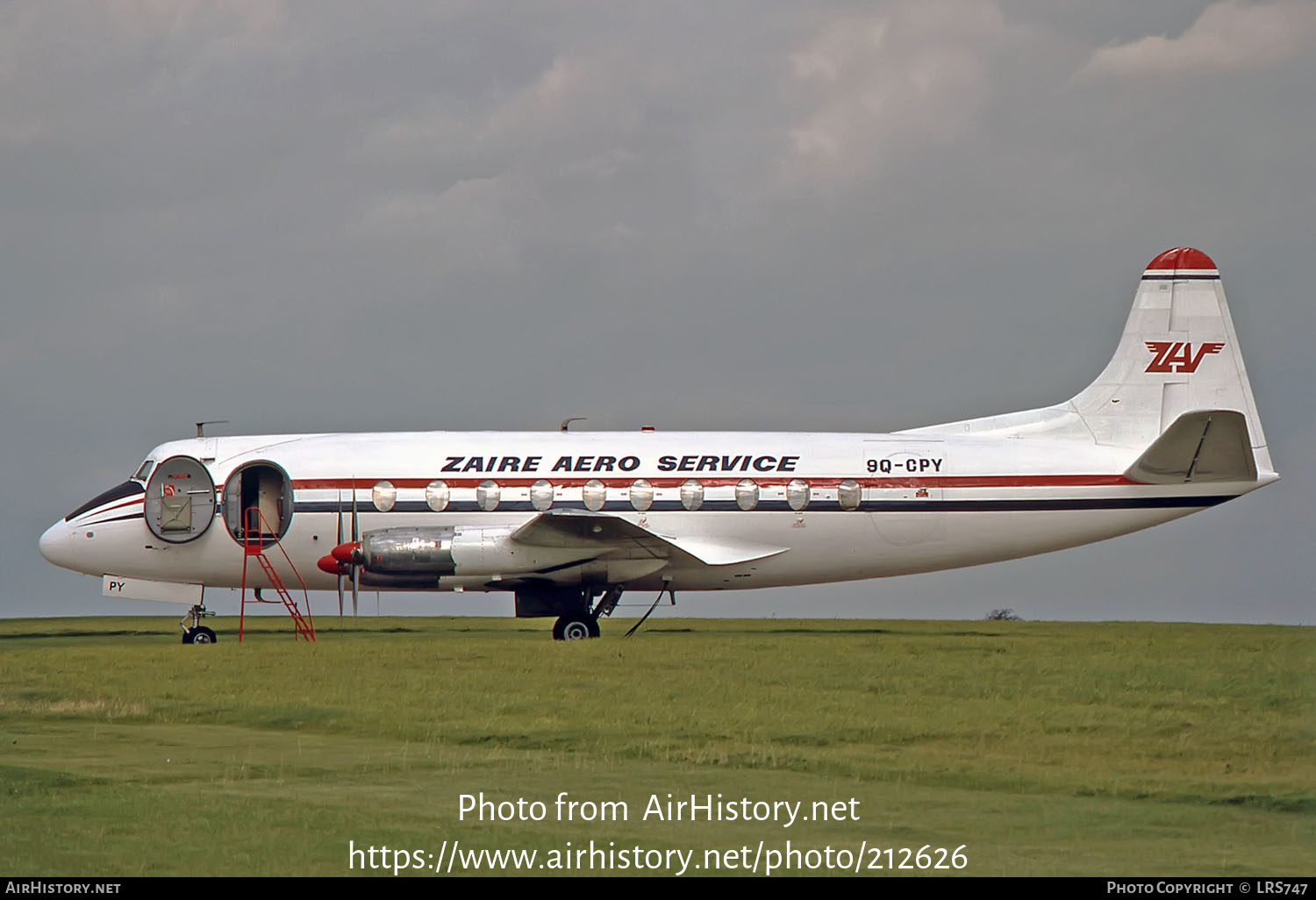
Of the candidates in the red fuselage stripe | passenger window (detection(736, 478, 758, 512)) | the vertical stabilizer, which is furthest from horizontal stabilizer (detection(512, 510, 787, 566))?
the vertical stabilizer

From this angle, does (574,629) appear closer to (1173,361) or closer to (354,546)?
(354,546)

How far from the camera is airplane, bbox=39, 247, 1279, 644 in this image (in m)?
29.9

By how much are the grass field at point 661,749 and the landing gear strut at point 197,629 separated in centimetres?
328

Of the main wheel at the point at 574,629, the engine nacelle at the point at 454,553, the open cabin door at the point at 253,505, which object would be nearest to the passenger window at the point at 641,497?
the engine nacelle at the point at 454,553

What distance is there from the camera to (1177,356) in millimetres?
31844

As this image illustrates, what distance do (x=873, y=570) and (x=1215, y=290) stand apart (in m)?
9.00

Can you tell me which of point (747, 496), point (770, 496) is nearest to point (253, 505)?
point (747, 496)

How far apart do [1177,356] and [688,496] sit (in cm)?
1037

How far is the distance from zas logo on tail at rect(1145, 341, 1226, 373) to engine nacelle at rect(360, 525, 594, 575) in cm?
1223

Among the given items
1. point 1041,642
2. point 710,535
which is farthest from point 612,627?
point 1041,642

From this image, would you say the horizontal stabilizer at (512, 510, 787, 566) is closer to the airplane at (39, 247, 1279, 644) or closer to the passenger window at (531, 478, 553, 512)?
the airplane at (39, 247, 1279, 644)

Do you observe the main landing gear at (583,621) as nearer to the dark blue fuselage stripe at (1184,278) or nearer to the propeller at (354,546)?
the propeller at (354,546)

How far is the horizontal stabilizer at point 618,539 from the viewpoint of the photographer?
1138 inches

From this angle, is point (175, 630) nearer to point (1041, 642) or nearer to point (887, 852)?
point (1041, 642)
